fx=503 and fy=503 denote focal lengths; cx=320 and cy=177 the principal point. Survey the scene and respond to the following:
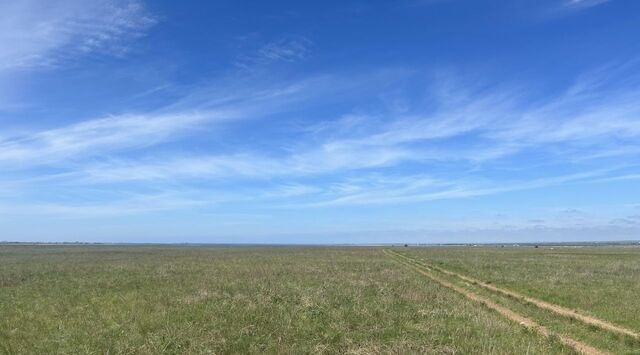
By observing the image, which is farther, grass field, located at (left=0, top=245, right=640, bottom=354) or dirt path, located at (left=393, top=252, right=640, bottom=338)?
dirt path, located at (left=393, top=252, right=640, bottom=338)

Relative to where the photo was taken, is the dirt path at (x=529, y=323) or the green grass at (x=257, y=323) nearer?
the green grass at (x=257, y=323)

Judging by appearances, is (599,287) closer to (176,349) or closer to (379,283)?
(379,283)

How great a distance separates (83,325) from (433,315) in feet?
37.4

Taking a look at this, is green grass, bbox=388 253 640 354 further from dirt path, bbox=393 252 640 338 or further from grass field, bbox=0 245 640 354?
dirt path, bbox=393 252 640 338

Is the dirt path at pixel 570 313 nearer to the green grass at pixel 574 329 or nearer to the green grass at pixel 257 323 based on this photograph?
the green grass at pixel 574 329

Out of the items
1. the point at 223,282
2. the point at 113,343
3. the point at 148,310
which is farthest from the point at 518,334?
the point at 223,282

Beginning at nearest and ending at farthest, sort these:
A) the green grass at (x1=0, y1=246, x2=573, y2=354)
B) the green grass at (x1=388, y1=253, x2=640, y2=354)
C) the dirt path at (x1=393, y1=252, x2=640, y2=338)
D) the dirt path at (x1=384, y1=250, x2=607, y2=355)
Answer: the green grass at (x1=0, y1=246, x2=573, y2=354)
the dirt path at (x1=384, y1=250, x2=607, y2=355)
the green grass at (x1=388, y1=253, x2=640, y2=354)
the dirt path at (x1=393, y1=252, x2=640, y2=338)

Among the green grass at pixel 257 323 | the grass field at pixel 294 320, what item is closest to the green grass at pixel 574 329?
the grass field at pixel 294 320

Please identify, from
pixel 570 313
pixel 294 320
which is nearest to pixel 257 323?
pixel 294 320

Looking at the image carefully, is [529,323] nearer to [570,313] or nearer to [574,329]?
[574,329]

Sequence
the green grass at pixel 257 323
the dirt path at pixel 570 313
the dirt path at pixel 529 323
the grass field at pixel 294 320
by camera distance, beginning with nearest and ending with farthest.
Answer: the green grass at pixel 257 323, the grass field at pixel 294 320, the dirt path at pixel 529 323, the dirt path at pixel 570 313

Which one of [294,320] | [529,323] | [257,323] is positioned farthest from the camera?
[529,323]

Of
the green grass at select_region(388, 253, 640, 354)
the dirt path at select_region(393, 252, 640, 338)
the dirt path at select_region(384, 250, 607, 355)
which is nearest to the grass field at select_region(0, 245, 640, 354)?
the green grass at select_region(388, 253, 640, 354)

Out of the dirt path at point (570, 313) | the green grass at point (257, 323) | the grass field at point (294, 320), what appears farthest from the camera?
the dirt path at point (570, 313)
